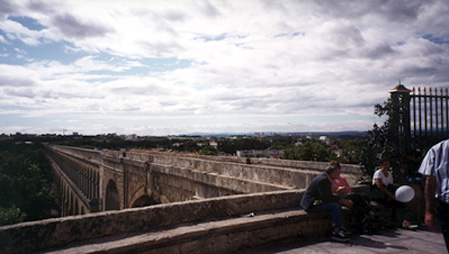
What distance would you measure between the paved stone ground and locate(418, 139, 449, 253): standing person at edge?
125cm

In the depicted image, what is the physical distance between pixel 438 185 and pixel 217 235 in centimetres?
220

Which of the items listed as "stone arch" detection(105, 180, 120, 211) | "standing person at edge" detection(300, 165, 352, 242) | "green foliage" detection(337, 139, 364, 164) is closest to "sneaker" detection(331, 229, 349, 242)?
"standing person at edge" detection(300, 165, 352, 242)

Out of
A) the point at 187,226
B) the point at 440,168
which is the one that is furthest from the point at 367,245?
the point at 187,226

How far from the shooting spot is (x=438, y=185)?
2.52 meters

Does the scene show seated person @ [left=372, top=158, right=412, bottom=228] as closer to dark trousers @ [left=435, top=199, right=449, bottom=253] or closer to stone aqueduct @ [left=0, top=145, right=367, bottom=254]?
stone aqueduct @ [left=0, top=145, right=367, bottom=254]

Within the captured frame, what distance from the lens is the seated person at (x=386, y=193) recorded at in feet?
15.8

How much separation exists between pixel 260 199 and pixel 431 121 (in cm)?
399

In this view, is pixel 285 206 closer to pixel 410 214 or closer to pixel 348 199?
pixel 348 199

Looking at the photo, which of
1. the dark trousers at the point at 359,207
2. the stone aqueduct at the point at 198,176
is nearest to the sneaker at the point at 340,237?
the dark trousers at the point at 359,207

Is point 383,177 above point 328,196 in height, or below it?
above

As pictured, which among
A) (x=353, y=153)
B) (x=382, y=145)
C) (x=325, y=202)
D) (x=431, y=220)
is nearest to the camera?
(x=431, y=220)

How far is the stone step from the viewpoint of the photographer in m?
2.95

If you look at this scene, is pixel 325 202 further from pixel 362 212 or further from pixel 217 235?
pixel 217 235

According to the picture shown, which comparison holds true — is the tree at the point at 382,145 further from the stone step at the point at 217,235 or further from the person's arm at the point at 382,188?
the stone step at the point at 217,235
